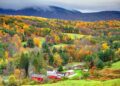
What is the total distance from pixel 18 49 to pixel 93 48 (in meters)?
26.7

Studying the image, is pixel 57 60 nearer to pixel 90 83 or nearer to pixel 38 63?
pixel 38 63

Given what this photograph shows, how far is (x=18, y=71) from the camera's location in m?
83.4

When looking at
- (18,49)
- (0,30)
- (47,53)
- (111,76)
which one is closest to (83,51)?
(47,53)

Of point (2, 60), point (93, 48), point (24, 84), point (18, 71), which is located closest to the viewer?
point (24, 84)

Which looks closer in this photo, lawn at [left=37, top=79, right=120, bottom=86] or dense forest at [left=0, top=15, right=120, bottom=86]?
lawn at [left=37, top=79, right=120, bottom=86]

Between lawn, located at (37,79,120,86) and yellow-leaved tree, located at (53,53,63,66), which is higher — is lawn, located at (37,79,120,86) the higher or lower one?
the higher one

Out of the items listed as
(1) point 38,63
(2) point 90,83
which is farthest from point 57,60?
(2) point 90,83

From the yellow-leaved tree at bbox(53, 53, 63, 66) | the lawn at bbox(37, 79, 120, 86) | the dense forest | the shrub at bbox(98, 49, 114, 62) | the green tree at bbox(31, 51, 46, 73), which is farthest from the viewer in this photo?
the yellow-leaved tree at bbox(53, 53, 63, 66)

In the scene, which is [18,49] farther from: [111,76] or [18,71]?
[111,76]

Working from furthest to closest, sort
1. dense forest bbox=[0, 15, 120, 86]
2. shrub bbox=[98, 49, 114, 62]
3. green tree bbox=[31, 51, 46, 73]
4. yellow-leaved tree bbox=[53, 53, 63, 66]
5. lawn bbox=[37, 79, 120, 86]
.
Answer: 1. yellow-leaved tree bbox=[53, 53, 63, 66]
2. shrub bbox=[98, 49, 114, 62]
3. green tree bbox=[31, 51, 46, 73]
4. dense forest bbox=[0, 15, 120, 86]
5. lawn bbox=[37, 79, 120, 86]

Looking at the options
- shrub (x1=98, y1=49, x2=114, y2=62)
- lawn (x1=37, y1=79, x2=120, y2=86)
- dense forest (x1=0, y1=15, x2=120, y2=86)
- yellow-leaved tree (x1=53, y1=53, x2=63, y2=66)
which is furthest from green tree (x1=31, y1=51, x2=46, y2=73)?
lawn (x1=37, y1=79, x2=120, y2=86)

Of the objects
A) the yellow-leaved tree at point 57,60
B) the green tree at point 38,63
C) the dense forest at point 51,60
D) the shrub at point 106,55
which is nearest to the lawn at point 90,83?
the dense forest at point 51,60

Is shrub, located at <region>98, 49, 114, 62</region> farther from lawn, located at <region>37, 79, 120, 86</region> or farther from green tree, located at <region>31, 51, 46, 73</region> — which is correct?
lawn, located at <region>37, 79, 120, 86</region>

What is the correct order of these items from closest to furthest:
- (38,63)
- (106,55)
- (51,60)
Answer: (38,63) < (106,55) < (51,60)
